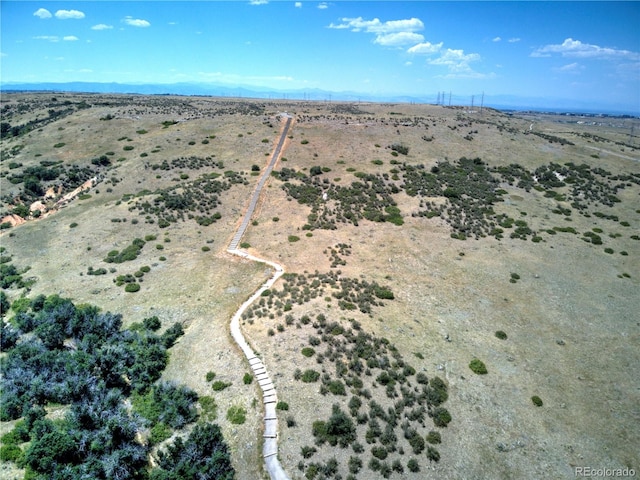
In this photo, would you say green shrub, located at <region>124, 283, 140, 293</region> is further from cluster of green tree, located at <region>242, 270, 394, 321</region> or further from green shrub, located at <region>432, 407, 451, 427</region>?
green shrub, located at <region>432, 407, 451, 427</region>

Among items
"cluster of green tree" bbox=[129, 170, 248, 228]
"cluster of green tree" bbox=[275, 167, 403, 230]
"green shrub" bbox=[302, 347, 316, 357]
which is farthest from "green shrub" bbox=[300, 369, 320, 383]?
"cluster of green tree" bbox=[129, 170, 248, 228]

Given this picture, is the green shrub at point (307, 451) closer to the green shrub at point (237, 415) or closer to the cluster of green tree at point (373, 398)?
the cluster of green tree at point (373, 398)

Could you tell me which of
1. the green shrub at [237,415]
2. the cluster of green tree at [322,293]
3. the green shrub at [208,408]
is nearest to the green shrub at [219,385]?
the green shrub at [208,408]

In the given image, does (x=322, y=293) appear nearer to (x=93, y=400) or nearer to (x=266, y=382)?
(x=266, y=382)

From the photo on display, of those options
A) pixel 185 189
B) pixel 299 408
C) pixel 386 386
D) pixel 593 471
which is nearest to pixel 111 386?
pixel 299 408

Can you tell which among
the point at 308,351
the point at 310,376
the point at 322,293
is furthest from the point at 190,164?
the point at 310,376

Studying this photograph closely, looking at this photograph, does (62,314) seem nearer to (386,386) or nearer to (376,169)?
(386,386)

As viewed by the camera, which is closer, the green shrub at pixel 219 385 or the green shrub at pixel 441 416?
the green shrub at pixel 441 416
